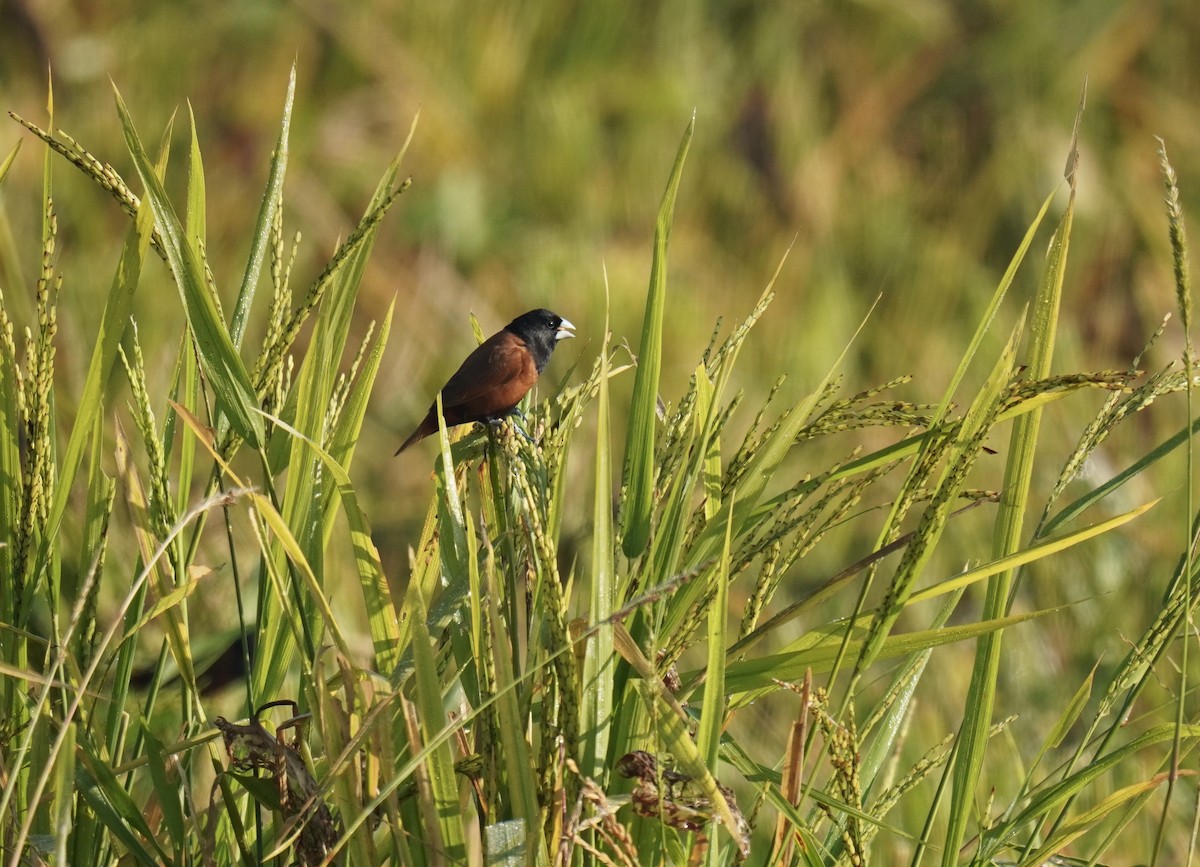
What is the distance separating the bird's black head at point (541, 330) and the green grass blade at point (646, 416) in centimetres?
122

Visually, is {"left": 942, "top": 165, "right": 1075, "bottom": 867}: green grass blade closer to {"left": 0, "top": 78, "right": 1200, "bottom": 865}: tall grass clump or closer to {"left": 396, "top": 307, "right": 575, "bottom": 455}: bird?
{"left": 0, "top": 78, "right": 1200, "bottom": 865}: tall grass clump

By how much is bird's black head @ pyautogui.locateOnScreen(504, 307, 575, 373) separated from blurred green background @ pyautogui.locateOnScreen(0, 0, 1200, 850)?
712mm

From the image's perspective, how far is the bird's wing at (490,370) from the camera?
5.64ft

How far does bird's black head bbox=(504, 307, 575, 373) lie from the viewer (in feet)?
6.72

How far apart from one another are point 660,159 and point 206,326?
11.4 ft

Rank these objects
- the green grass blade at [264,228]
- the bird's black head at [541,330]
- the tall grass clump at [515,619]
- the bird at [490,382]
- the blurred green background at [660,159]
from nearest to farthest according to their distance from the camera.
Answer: the tall grass clump at [515,619] → the green grass blade at [264,228] → the bird at [490,382] → the bird's black head at [541,330] → the blurred green background at [660,159]

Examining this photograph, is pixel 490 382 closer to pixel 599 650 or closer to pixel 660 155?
pixel 599 650

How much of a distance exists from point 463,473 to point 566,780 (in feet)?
0.99

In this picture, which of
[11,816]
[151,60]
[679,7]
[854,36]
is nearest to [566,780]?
[11,816]

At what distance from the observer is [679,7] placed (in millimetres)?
4434

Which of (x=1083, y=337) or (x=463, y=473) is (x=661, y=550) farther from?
(x=1083, y=337)

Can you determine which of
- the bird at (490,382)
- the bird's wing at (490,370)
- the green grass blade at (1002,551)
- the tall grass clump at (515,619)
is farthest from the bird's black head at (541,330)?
the green grass blade at (1002,551)

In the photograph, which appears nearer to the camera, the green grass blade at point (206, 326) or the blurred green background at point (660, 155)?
the green grass blade at point (206, 326)

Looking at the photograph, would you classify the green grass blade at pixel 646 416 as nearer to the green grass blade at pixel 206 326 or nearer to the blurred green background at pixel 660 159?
the green grass blade at pixel 206 326
